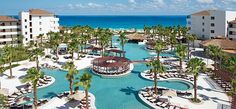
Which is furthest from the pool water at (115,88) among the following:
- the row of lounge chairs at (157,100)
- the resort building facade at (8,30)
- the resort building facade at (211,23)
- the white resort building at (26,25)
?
the resort building facade at (211,23)

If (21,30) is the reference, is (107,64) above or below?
below

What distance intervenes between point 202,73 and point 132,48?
40904mm

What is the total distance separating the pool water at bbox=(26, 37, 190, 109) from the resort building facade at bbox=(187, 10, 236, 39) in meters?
41.6

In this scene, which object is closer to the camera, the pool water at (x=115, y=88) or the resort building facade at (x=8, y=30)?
the pool water at (x=115, y=88)

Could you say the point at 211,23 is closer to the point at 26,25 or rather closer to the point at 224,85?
the point at 224,85

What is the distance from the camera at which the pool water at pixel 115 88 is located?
39350mm

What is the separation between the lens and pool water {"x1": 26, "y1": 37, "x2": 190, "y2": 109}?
129ft

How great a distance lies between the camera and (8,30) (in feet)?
283

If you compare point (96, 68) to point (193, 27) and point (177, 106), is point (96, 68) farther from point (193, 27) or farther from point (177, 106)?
point (193, 27)

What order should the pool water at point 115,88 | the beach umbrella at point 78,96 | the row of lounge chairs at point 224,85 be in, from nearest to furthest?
the beach umbrella at point 78,96
the pool water at point 115,88
the row of lounge chairs at point 224,85

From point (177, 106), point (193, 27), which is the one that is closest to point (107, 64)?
point (177, 106)

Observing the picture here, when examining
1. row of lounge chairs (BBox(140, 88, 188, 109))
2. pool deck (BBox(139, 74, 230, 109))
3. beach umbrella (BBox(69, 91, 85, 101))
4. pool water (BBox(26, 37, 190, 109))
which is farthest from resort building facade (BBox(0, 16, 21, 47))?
pool deck (BBox(139, 74, 230, 109))

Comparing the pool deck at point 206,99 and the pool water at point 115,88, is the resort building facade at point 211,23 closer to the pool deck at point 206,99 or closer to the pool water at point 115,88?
the pool water at point 115,88

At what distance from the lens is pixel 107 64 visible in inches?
2168
